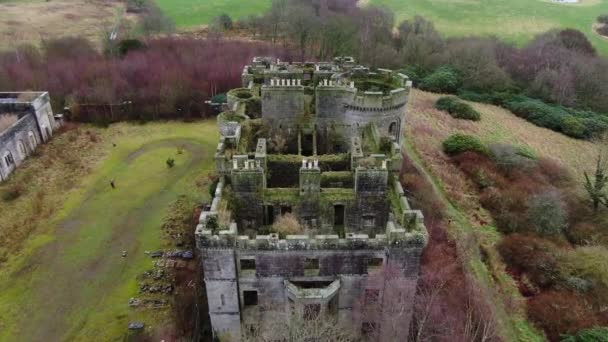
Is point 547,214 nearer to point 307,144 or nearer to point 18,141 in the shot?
point 307,144

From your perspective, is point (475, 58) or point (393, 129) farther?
point (475, 58)

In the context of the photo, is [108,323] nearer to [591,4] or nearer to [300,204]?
[300,204]

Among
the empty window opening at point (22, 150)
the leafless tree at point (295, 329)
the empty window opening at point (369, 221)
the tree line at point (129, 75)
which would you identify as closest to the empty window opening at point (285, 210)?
the empty window opening at point (369, 221)

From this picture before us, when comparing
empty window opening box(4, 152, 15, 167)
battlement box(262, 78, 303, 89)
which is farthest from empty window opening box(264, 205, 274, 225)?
empty window opening box(4, 152, 15, 167)

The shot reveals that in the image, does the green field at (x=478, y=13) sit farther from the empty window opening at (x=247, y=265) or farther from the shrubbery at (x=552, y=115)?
the empty window opening at (x=247, y=265)

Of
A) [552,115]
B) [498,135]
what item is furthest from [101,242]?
[552,115]

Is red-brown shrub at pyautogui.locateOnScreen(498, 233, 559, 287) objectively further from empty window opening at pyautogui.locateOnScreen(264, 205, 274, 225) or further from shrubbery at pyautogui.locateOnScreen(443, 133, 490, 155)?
empty window opening at pyautogui.locateOnScreen(264, 205, 274, 225)
